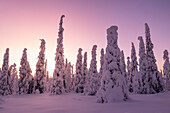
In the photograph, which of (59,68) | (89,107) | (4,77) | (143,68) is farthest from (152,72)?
(4,77)

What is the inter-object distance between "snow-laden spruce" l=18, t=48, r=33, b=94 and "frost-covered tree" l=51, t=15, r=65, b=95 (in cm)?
760

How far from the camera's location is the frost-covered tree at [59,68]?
882 inches

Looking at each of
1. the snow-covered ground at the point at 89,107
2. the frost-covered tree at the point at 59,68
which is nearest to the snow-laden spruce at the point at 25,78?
the frost-covered tree at the point at 59,68

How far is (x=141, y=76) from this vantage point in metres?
24.7

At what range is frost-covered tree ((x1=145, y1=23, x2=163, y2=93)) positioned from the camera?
23.0 metres

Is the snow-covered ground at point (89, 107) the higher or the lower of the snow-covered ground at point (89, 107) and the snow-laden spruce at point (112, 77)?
the lower

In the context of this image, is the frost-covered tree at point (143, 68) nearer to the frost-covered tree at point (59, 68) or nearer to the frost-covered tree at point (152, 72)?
the frost-covered tree at point (152, 72)

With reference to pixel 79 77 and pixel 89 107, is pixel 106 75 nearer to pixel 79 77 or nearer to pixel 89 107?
pixel 89 107

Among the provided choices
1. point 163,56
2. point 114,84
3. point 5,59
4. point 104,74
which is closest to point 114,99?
point 114,84

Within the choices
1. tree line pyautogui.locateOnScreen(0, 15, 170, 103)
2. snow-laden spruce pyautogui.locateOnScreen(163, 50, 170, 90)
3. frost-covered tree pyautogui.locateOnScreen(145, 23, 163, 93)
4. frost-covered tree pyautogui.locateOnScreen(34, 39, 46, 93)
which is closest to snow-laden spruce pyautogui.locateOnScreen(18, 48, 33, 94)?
tree line pyautogui.locateOnScreen(0, 15, 170, 103)

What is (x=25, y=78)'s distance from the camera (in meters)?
27.2

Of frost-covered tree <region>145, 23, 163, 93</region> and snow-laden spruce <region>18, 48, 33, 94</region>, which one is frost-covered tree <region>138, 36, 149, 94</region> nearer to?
frost-covered tree <region>145, 23, 163, 93</region>

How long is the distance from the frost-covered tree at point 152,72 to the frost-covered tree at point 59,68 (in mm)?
14695

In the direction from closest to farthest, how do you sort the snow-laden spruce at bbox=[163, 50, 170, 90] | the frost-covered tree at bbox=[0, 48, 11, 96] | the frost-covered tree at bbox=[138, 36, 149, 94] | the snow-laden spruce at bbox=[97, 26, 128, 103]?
1. the snow-laden spruce at bbox=[97, 26, 128, 103]
2. the frost-covered tree at bbox=[138, 36, 149, 94]
3. the frost-covered tree at bbox=[0, 48, 11, 96]
4. the snow-laden spruce at bbox=[163, 50, 170, 90]
